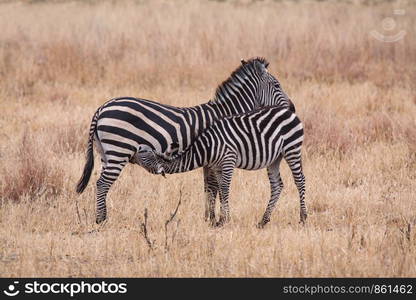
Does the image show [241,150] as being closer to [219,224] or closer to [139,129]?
[219,224]

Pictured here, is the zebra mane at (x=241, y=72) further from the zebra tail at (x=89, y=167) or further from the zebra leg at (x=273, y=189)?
the zebra tail at (x=89, y=167)

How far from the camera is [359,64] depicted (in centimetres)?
1550

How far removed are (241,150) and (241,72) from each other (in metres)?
1.14

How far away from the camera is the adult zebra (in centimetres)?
764

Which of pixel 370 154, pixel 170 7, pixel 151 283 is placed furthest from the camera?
pixel 170 7

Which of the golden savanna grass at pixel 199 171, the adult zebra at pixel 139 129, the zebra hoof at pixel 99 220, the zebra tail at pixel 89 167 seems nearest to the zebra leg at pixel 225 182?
the golden savanna grass at pixel 199 171

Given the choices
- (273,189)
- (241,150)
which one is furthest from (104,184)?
(273,189)

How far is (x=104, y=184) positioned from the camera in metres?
7.80

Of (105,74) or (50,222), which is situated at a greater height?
(105,74)

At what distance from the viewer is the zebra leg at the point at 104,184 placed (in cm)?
773

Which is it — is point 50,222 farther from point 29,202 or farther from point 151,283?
point 151,283

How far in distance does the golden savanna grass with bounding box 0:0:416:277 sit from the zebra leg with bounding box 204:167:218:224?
0.14 metres

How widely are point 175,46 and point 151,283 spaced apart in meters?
10.6

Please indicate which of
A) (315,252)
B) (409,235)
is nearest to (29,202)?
(315,252)
